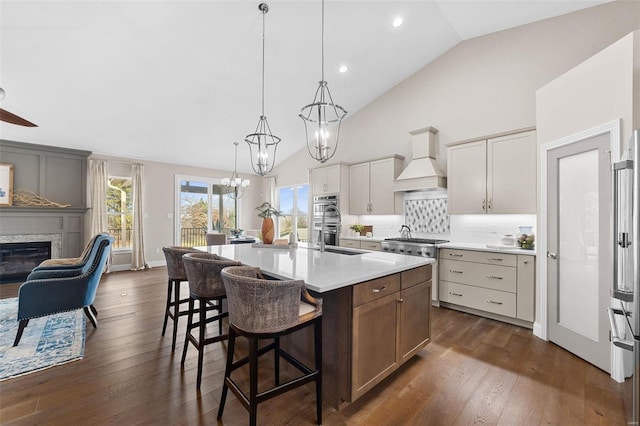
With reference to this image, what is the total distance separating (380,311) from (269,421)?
3.25 feet

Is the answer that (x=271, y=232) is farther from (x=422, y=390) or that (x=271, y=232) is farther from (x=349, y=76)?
(x=349, y=76)

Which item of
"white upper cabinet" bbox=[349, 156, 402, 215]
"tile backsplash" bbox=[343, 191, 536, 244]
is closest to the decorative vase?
"tile backsplash" bbox=[343, 191, 536, 244]

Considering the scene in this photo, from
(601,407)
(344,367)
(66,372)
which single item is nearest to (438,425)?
(344,367)

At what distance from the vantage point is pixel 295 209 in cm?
735

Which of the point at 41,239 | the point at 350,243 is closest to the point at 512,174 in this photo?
the point at 350,243

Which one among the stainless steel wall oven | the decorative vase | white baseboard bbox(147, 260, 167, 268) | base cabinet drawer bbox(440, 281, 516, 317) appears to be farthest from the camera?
white baseboard bbox(147, 260, 167, 268)

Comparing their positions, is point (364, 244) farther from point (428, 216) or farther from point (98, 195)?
point (98, 195)

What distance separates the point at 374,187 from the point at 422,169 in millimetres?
954

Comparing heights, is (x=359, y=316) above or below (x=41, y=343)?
above

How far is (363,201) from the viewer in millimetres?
5102

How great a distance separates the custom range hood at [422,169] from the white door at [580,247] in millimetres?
1418

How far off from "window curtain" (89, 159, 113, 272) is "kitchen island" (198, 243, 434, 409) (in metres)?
5.17

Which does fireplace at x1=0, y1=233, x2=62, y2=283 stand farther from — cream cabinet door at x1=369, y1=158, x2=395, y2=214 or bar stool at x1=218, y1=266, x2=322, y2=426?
cream cabinet door at x1=369, y1=158, x2=395, y2=214

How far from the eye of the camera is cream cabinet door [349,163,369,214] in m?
5.04
